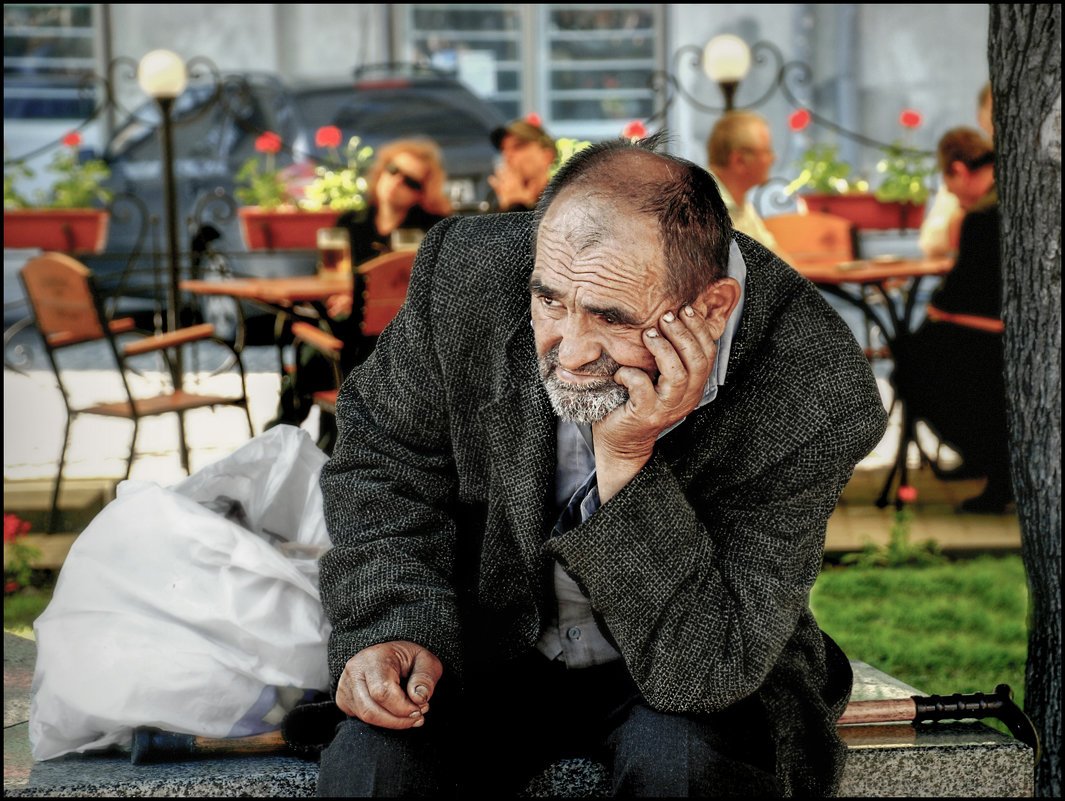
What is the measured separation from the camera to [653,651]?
175cm

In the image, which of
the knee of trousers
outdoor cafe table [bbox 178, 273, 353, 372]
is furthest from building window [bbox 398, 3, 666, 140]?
the knee of trousers

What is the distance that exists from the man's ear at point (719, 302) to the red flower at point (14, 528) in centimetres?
292

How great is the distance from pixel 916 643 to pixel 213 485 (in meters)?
2.31

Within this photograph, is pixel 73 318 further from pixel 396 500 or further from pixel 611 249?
pixel 611 249

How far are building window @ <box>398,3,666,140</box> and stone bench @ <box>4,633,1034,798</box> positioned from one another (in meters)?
12.3

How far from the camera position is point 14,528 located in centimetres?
405

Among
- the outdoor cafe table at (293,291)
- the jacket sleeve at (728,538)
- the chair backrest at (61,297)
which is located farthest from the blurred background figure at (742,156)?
the jacket sleeve at (728,538)

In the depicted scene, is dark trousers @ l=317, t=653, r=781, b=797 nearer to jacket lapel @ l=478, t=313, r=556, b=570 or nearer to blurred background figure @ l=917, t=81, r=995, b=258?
jacket lapel @ l=478, t=313, r=556, b=570

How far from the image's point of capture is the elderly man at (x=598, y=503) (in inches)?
67.8

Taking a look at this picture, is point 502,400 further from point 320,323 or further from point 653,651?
point 320,323

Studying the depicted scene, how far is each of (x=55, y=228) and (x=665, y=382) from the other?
21.7 ft

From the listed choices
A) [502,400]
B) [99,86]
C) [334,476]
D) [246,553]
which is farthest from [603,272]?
[99,86]

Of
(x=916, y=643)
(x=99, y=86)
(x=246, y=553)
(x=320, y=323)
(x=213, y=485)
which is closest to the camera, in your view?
(x=246, y=553)

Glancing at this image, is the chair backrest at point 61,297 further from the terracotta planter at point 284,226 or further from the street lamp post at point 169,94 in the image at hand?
the terracotta planter at point 284,226
